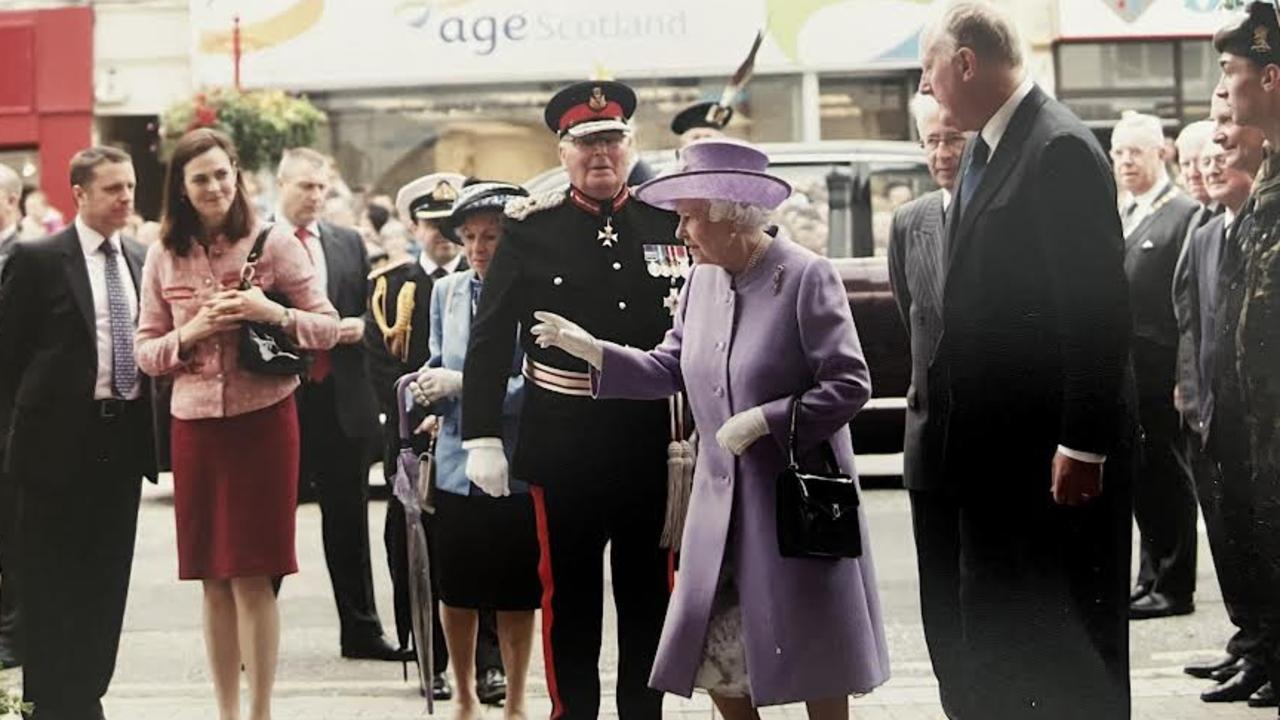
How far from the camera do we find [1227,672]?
817cm

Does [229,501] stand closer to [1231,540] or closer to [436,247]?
[436,247]

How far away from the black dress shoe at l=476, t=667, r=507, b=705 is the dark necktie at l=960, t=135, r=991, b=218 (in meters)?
3.34

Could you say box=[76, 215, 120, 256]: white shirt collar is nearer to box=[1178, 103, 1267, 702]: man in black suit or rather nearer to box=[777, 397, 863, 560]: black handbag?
→ box=[777, 397, 863, 560]: black handbag

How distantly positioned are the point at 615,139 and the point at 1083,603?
2180mm

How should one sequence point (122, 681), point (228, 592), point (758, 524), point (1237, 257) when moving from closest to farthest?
point (758, 524) < point (1237, 257) < point (228, 592) < point (122, 681)

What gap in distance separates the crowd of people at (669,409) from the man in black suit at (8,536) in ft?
0.22

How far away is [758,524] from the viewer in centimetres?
589

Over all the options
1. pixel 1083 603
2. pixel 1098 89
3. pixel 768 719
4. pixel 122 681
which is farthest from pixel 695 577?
pixel 1098 89

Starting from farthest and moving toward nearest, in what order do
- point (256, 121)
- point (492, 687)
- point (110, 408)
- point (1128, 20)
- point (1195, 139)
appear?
point (256, 121) < point (1128, 20) < point (1195, 139) < point (492, 687) < point (110, 408)

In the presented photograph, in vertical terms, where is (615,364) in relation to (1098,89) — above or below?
below

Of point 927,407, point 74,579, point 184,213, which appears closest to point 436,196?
point 184,213

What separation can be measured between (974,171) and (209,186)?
9.24ft

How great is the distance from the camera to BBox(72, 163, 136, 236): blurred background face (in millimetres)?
7766

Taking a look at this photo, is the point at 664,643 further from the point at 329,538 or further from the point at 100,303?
the point at 329,538
